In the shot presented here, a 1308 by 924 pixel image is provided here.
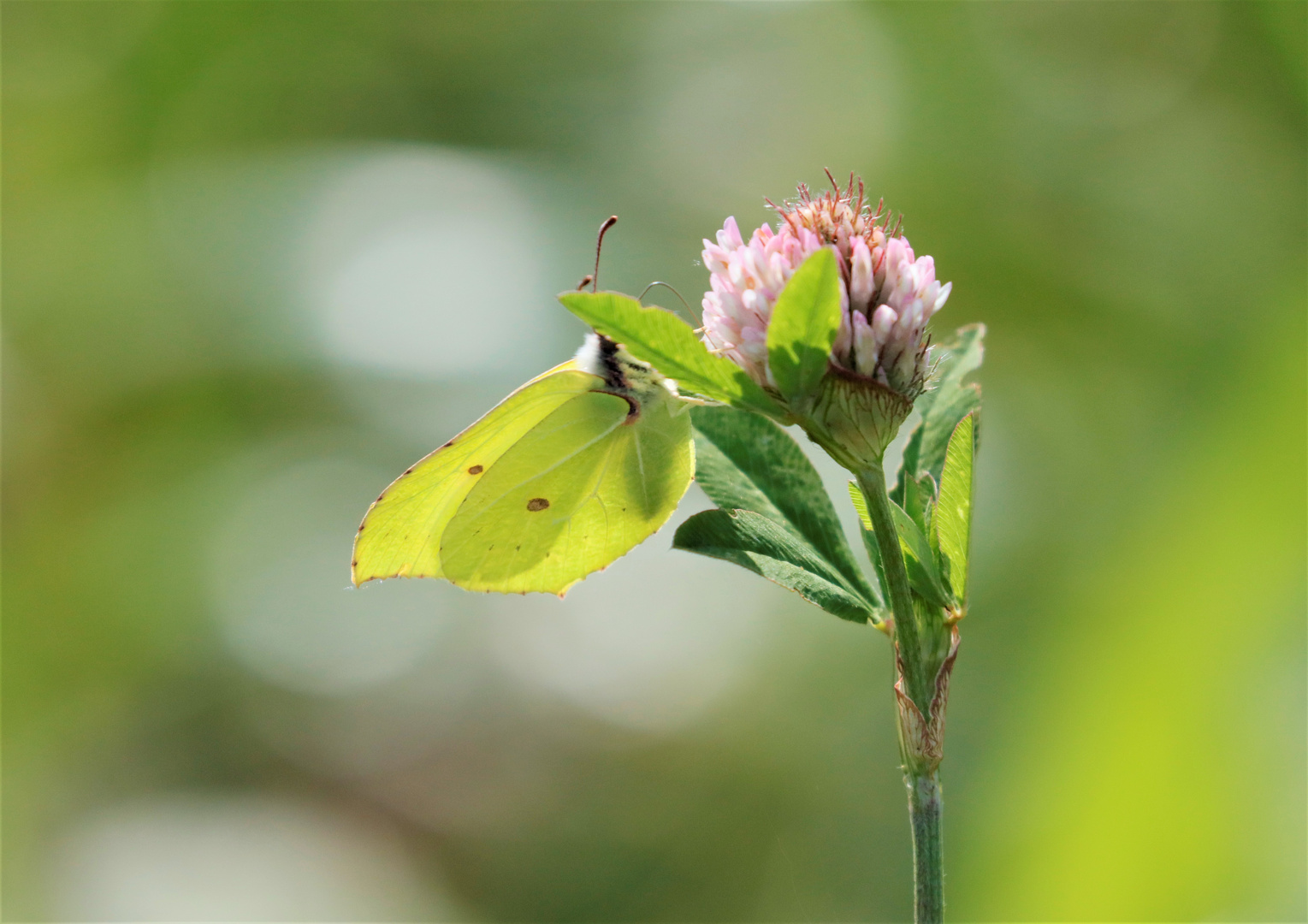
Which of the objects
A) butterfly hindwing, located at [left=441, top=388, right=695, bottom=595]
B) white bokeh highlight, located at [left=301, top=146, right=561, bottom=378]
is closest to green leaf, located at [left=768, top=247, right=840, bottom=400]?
butterfly hindwing, located at [left=441, top=388, right=695, bottom=595]

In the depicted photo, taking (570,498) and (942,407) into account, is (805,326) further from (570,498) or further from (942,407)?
(570,498)

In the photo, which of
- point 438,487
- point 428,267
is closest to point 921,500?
point 438,487

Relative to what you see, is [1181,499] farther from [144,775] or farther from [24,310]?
[24,310]

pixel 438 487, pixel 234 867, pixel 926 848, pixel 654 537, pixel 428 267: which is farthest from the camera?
pixel 428 267

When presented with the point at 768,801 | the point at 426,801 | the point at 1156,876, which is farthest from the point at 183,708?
the point at 1156,876

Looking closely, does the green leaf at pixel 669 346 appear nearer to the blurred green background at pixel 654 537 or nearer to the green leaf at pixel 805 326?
the green leaf at pixel 805 326

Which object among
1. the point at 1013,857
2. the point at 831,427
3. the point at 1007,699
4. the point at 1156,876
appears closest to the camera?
the point at 831,427
